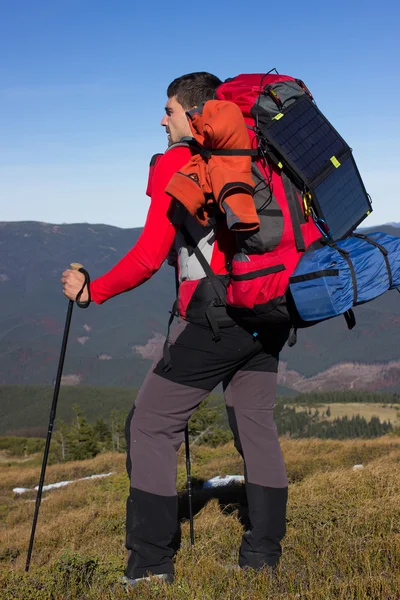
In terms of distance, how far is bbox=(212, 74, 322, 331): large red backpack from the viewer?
3.29 meters

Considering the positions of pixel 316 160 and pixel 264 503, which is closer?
pixel 316 160

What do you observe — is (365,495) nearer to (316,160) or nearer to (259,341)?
(259,341)

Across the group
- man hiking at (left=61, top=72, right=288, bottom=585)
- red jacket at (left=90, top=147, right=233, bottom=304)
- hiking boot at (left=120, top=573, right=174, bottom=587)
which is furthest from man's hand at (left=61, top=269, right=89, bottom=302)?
hiking boot at (left=120, top=573, right=174, bottom=587)

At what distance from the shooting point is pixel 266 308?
335 cm

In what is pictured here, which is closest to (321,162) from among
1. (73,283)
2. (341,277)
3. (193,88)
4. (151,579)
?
(341,277)

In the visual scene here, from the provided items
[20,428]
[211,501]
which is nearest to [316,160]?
[211,501]

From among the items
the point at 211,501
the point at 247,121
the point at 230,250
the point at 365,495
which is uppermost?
the point at 247,121

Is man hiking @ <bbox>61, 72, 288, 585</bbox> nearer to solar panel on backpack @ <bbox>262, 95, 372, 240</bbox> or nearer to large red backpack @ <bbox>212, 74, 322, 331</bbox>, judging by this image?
large red backpack @ <bbox>212, 74, 322, 331</bbox>

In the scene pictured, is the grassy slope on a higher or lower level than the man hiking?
lower

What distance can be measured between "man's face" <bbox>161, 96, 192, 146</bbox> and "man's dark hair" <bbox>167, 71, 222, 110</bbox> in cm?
3

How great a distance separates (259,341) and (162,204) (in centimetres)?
109

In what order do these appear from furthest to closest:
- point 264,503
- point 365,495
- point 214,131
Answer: point 365,495 < point 264,503 < point 214,131

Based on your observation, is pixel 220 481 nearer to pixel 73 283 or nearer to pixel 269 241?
pixel 73 283

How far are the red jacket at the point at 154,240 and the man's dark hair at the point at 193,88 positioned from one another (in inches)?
16.4
